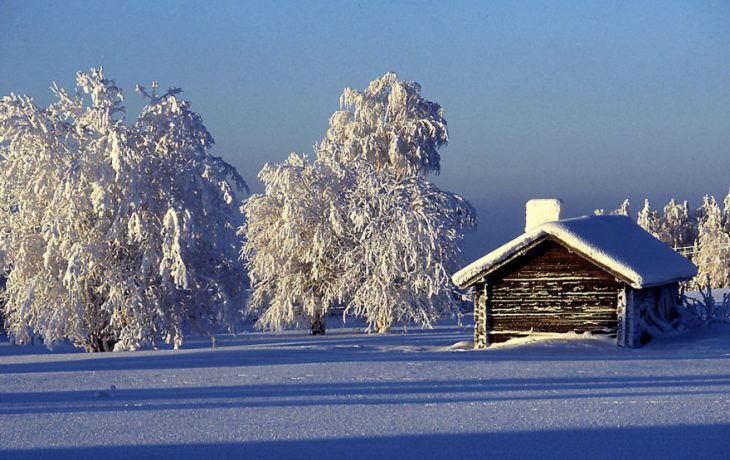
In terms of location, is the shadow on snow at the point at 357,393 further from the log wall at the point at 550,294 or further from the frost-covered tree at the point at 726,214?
the frost-covered tree at the point at 726,214

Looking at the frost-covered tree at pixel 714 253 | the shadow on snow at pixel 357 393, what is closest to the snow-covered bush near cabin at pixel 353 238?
the shadow on snow at pixel 357 393

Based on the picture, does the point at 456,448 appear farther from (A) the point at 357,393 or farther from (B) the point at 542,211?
(B) the point at 542,211

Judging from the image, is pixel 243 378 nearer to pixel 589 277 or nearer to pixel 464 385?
pixel 464 385

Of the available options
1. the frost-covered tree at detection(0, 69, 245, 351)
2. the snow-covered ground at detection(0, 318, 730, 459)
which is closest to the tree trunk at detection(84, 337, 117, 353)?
the frost-covered tree at detection(0, 69, 245, 351)

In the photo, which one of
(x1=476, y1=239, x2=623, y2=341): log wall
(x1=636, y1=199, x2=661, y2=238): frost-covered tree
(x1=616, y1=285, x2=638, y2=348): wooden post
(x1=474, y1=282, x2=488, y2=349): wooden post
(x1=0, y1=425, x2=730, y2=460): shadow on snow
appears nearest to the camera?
(x1=0, y1=425, x2=730, y2=460): shadow on snow

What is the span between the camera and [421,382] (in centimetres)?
1577

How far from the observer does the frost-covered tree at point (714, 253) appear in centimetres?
7981

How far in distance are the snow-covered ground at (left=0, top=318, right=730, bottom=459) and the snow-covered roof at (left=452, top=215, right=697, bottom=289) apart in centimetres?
197

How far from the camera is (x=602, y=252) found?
21.4 metres

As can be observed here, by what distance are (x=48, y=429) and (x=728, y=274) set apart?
3044 inches

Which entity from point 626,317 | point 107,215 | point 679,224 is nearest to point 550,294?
point 626,317

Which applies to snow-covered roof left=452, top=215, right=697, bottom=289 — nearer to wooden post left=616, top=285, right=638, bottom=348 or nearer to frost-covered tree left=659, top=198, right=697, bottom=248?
wooden post left=616, top=285, right=638, bottom=348

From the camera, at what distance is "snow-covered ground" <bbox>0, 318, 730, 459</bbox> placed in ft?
33.3

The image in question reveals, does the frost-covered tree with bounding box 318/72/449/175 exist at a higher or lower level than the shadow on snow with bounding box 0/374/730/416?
higher
